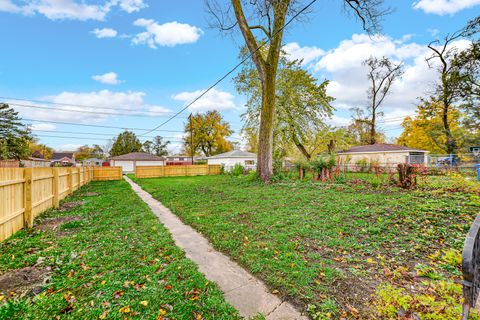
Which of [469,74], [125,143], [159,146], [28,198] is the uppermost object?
[469,74]

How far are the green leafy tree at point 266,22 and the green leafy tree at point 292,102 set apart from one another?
17.6 ft

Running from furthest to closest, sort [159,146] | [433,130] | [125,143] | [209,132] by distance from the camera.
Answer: [159,146]
[125,143]
[209,132]
[433,130]

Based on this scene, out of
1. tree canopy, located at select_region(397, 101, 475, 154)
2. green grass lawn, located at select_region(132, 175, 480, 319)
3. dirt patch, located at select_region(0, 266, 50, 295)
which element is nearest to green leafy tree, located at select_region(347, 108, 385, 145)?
tree canopy, located at select_region(397, 101, 475, 154)

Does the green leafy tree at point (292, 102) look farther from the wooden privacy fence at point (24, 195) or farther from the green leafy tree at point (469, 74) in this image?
the wooden privacy fence at point (24, 195)

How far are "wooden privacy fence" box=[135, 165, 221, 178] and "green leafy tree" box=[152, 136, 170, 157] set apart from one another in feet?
98.4

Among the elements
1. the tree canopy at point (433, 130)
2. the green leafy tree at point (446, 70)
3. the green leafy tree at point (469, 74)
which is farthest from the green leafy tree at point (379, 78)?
the green leafy tree at point (469, 74)

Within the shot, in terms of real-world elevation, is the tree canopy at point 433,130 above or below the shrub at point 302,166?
above

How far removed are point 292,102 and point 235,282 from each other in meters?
15.7

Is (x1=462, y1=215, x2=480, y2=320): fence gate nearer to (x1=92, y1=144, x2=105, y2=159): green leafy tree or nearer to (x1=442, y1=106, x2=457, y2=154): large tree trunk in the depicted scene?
(x1=442, y1=106, x2=457, y2=154): large tree trunk

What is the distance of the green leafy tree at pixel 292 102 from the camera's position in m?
16.4

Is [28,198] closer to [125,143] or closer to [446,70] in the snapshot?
[446,70]

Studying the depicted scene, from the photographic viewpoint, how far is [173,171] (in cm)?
2116

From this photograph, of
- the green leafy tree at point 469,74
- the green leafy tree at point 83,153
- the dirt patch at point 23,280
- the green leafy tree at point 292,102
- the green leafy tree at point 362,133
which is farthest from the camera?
the green leafy tree at point 83,153

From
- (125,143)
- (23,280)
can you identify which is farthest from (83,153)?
(23,280)
